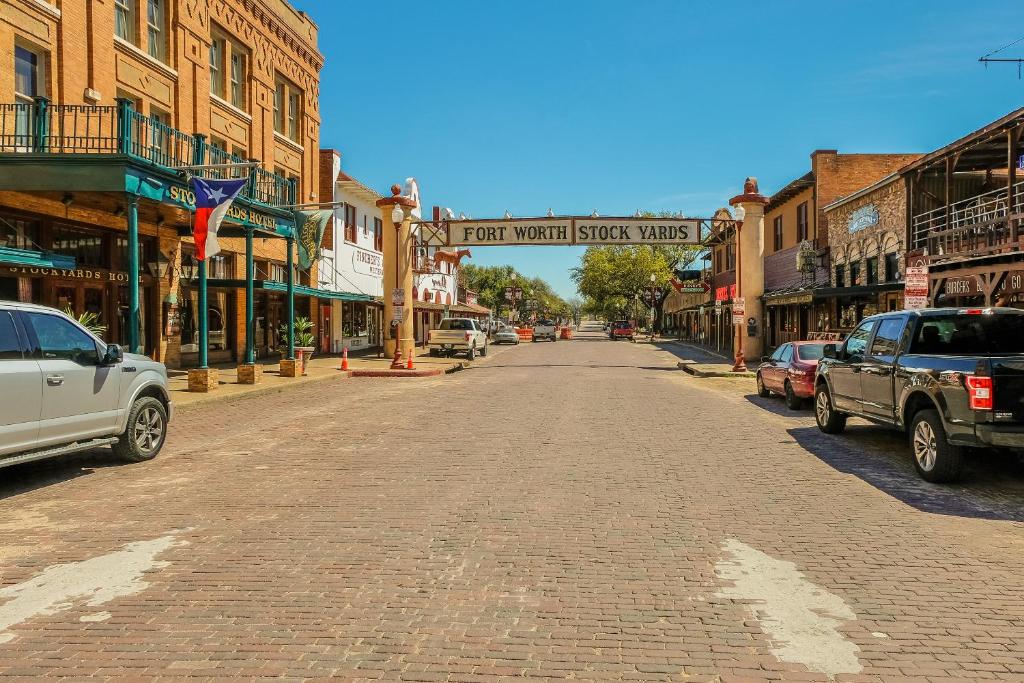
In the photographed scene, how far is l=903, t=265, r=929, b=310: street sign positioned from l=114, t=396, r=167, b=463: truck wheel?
11.7 meters

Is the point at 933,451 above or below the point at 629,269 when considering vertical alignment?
below

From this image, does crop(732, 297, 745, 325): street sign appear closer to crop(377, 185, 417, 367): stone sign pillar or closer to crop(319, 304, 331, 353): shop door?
crop(377, 185, 417, 367): stone sign pillar

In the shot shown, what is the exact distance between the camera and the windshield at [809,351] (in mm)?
15211

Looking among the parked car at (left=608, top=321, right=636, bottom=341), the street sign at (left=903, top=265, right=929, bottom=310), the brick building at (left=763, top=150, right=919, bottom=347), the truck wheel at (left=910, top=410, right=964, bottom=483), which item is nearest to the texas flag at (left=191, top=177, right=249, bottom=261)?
the street sign at (left=903, top=265, right=929, bottom=310)

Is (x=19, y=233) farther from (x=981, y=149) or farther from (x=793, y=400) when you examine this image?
(x=981, y=149)

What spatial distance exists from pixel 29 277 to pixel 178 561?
14.0 m

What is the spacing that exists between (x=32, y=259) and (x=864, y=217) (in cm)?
2461

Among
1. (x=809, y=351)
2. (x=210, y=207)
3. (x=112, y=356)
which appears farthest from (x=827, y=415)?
Result: (x=210, y=207)

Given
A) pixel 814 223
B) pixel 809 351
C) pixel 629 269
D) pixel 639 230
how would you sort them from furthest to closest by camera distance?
pixel 629 269
pixel 814 223
pixel 639 230
pixel 809 351

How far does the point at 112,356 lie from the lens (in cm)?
851

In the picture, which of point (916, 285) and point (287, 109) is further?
point (287, 109)

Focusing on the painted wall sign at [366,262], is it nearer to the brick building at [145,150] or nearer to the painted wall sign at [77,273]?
the brick building at [145,150]

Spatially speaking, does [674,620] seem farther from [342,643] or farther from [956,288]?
[956,288]

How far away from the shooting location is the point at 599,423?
41.6ft
